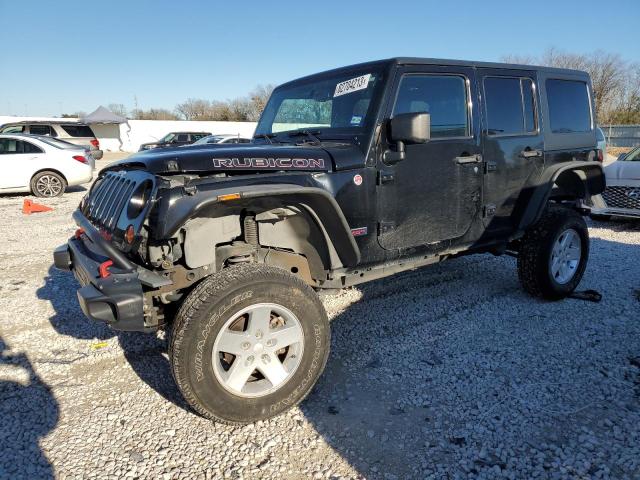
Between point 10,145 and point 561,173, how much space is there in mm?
11937

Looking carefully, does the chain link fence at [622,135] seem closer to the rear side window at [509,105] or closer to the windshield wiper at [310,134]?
the rear side window at [509,105]

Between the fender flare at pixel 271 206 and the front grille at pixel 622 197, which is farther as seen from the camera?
the front grille at pixel 622 197

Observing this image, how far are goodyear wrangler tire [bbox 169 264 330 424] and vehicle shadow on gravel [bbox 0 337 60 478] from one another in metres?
0.84

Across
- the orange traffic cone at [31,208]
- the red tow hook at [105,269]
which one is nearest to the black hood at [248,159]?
the red tow hook at [105,269]

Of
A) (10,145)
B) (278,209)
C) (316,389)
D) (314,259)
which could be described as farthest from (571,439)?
(10,145)

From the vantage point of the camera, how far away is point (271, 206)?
270cm

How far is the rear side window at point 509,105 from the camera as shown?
3.73 meters

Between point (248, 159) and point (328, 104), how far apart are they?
113 centimetres

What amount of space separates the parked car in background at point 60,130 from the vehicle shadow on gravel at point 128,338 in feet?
39.5

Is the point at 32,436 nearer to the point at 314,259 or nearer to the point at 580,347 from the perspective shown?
the point at 314,259

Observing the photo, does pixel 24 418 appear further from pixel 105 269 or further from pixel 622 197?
pixel 622 197

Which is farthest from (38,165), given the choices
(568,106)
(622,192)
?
(622,192)

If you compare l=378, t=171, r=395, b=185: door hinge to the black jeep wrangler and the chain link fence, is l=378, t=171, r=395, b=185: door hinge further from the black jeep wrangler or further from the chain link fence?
the chain link fence

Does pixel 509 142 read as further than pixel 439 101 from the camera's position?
Yes
